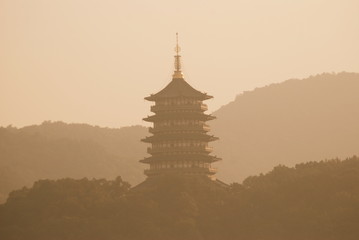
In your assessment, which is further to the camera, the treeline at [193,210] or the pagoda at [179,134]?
the pagoda at [179,134]

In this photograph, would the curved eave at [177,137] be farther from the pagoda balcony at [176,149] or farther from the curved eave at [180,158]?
the curved eave at [180,158]

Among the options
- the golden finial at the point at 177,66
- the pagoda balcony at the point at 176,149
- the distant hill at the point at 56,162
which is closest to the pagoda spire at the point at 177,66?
the golden finial at the point at 177,66

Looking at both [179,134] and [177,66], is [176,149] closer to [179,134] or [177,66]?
[179,134]

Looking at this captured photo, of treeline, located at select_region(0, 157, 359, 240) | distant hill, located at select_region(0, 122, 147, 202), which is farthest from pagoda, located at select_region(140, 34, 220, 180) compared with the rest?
distant hill, located at select_region(0, 122, 147, 202)

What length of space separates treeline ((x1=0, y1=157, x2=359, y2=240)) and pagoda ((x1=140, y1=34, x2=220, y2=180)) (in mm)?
6686

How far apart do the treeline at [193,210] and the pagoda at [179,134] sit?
6.69m

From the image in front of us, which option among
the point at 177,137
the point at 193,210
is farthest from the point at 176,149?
the point at 193,210

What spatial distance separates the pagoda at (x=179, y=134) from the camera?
325 feet

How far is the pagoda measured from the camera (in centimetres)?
9919

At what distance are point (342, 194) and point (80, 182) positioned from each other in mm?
23048

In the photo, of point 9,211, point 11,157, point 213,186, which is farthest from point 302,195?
point 11,157

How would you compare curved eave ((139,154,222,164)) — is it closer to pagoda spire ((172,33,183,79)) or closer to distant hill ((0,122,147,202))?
pagoda spire ((172,33,183,79))

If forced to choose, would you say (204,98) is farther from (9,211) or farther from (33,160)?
(33,160)

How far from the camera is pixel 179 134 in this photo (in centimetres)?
9944
